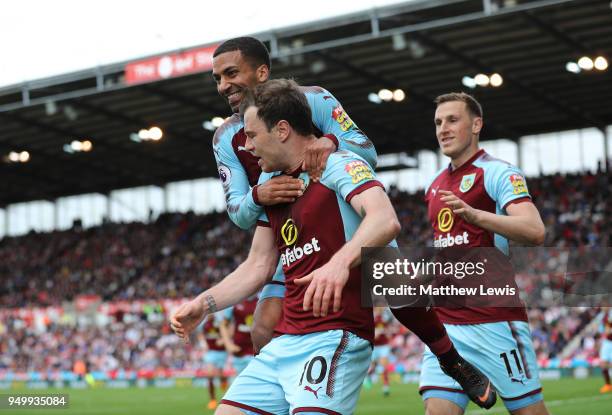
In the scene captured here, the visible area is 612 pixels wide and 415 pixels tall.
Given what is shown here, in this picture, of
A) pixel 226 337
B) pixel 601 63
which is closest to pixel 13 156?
pixel 601 63

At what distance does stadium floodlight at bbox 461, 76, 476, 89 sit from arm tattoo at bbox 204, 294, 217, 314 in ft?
78.7

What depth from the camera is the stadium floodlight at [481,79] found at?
27.4 metres

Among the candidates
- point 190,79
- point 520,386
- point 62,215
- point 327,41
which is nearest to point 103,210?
point 62,215

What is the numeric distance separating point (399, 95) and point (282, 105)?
84.5 feet

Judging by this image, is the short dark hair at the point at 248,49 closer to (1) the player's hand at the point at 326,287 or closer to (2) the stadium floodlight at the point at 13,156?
(1) the player's hand at the point at 326,287

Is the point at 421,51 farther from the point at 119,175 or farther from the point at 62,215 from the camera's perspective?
→ the point at 62,215

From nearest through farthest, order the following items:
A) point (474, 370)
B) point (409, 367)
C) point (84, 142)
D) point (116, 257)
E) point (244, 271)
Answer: point (244, 271)
point (474, 370)
point (409, 367)
point (84, 142)
point (116, 257)

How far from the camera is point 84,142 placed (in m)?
36.3

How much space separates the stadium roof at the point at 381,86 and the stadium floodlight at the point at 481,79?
26 cm

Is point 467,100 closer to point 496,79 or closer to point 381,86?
point 496,79

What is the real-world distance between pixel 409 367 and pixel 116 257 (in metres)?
19.9

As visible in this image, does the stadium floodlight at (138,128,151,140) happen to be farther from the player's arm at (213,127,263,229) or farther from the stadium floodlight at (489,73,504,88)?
the player's arm at (213,127,263,229)

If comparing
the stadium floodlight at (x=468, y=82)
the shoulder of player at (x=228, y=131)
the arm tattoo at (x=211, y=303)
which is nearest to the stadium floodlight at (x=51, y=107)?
the stadium floodlight at (x=468, y=82)

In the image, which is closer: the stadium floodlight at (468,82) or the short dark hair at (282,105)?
the short dark hair at (282,105)
